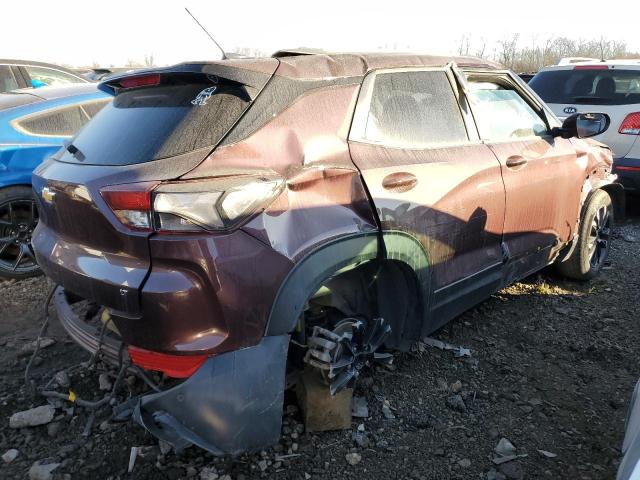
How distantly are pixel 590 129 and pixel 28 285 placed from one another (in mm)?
4587

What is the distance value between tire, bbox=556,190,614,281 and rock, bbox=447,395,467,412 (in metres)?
2.09

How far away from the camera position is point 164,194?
192cm

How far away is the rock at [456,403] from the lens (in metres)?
2.84

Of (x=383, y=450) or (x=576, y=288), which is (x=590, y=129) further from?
(x=383, y=450)

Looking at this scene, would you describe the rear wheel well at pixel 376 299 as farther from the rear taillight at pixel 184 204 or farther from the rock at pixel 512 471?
the rock at pixel 512 471

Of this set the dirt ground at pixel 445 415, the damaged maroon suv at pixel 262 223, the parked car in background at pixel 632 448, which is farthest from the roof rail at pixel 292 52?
the parked car in background at pixel 632 448

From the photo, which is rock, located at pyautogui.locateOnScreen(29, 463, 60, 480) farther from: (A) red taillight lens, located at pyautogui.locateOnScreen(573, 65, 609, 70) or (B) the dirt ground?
(A) red taillight lens, located at pyautogui.locateOnScreen(573, 65, 609, 70)

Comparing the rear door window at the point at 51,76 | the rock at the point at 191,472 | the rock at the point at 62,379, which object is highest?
the rear door window at the point at 51,76

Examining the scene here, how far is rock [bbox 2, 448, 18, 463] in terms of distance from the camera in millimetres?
2449

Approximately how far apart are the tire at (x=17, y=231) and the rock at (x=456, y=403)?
357 cm

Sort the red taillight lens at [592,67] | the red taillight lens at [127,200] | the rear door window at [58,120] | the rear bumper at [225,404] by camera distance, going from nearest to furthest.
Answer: the red taillight lens at [127,200] < the rear bumper at [225,404] < the rear door window at [58,120] < the red taillight lens at [592,67]

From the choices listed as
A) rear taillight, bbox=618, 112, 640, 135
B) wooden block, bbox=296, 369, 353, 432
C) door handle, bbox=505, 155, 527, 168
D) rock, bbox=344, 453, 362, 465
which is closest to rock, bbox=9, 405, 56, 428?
wooden block, bbox=296, 369, 353, 432

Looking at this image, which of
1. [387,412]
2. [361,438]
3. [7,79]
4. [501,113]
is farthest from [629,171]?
[7,79]

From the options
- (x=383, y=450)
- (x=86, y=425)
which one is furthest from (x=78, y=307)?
(x=383, y=450)
